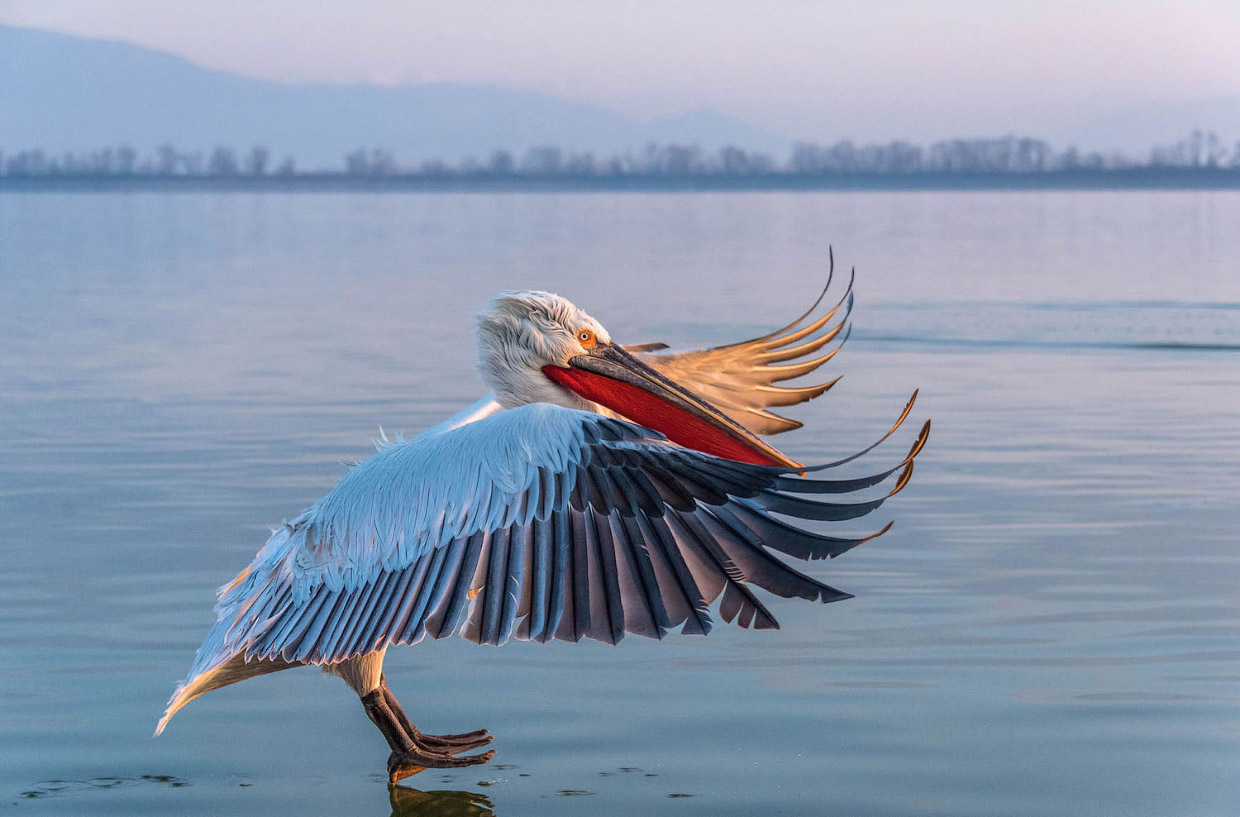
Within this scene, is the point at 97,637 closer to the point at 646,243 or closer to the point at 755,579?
the point at 755,579

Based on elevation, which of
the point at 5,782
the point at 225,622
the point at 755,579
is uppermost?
the point at 755,579

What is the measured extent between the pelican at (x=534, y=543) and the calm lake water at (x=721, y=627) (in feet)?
1.93

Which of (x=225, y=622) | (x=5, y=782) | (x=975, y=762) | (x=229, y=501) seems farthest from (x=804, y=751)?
(x=229, y=501)

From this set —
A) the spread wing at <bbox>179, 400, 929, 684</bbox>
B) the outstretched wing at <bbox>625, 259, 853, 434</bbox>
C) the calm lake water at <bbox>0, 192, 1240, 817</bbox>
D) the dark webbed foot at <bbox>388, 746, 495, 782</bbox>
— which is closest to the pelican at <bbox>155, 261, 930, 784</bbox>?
the spread wing at <bbox>179, 400, 929, 684</bbox>

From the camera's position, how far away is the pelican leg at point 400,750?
4785 millimetres

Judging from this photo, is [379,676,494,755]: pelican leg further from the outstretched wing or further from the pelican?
the outstretched wing

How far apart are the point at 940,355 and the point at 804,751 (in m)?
9.97

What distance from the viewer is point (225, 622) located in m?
4.63

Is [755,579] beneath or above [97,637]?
above

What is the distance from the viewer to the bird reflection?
4.62 m

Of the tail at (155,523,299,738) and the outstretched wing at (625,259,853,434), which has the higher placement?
the outstretched wing at (625,259,853,434)

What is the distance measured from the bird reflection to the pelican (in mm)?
373

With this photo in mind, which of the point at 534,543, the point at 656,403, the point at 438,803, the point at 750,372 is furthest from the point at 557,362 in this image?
the point at 750,372

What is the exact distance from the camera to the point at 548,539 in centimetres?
402
